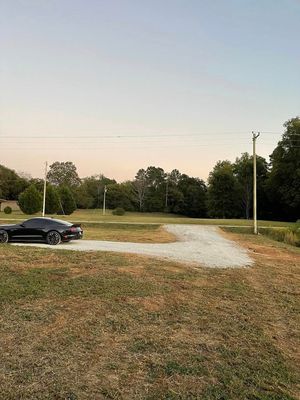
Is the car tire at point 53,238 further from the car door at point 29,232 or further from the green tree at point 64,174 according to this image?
the green tree at point 64,174

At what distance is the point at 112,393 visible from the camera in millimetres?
3854

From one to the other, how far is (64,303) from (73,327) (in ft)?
3.98

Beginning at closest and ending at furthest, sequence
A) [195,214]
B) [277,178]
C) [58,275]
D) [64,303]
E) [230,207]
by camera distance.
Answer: [64,303]
[58,275]
[277,178]
[230,207]
[195,214]

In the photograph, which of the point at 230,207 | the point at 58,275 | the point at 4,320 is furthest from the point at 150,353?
the point at 230,207

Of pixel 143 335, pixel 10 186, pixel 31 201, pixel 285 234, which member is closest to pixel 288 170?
pixel 285 234

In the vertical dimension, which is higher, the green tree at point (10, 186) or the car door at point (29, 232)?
the green tree at point (10, 186)

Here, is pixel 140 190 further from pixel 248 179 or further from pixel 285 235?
pixel 285 235

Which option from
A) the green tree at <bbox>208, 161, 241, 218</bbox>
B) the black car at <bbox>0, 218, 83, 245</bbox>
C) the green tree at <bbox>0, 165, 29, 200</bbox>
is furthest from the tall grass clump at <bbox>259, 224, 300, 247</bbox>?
the green tree at <bbox>0, 165, 29, 200</bbox>

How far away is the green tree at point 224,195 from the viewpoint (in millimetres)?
80812

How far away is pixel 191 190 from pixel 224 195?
14682mm

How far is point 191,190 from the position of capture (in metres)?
95.1

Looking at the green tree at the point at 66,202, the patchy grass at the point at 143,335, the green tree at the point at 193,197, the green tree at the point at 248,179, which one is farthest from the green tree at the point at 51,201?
the patchy grass at the point at 143,335

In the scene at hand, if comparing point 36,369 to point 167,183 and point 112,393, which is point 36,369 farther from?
point 167,183

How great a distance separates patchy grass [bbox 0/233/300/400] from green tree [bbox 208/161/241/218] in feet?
236
